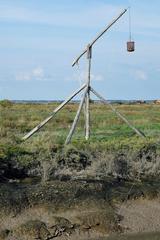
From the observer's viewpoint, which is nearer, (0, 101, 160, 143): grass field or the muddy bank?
the muddy bank

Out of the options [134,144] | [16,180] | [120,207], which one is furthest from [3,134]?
[120,207]

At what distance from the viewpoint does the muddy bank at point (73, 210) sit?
44.0 feet

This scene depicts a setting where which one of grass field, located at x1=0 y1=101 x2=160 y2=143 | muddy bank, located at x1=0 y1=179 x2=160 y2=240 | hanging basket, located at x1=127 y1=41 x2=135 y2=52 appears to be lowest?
grass field, located at x1=0 y1=101 x2=160 y2=143

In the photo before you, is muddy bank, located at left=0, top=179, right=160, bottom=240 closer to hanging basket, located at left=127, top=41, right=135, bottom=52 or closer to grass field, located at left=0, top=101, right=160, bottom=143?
grass field, located at left=0, top=101, right=160, bottom=143

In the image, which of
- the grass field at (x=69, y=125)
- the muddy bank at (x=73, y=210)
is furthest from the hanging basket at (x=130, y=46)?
the muddy bank at (x=73, y=210)

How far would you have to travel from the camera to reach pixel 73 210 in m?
14.5

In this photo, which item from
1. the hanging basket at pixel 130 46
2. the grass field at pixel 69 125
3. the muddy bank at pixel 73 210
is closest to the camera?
the muddy bank at pixel 73 210

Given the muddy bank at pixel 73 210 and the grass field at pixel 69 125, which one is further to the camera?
the grass field at pixel 69 125

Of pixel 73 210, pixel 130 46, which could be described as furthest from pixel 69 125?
pixel 73 210

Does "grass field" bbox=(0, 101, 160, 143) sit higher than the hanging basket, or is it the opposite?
the hanging basket

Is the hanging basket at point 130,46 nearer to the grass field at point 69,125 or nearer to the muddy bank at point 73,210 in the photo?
the grass field at point 69,125

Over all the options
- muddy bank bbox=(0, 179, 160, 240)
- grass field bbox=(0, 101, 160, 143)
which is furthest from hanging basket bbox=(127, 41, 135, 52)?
muddy bank bbox=(0, 179, 160, 240)

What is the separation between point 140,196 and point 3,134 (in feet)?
39.0

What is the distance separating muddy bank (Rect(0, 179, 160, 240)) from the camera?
13398mm
